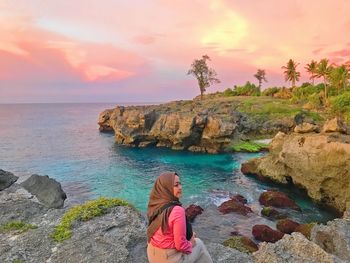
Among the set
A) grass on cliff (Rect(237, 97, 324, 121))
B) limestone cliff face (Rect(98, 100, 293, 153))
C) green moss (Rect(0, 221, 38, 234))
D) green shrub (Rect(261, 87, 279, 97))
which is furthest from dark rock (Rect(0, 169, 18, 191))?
green shrub (Rect(261, 87, 279, 97))

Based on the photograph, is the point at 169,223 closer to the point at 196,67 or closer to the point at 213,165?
the point at 213,165

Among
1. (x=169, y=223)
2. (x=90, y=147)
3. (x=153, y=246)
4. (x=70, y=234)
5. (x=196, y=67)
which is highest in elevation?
(x=196, y=67)

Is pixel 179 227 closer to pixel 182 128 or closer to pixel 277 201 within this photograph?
pixel 277 201

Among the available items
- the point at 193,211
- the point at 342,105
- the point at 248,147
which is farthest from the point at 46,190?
the point at 342,105

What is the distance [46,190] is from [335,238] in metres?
22.9

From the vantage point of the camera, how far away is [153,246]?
7.97 m

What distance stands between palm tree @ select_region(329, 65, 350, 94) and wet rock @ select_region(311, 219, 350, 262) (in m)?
96.1

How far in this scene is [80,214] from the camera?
14.3 metres

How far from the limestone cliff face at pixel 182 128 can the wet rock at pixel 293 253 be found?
213 feet

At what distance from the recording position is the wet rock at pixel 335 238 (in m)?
17.1

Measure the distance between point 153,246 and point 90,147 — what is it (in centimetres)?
8460

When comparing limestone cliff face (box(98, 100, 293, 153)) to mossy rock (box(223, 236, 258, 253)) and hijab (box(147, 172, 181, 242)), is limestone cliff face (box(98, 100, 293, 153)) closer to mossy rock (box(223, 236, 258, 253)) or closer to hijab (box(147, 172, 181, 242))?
mossy rock (box(223, 236, 258, 253))

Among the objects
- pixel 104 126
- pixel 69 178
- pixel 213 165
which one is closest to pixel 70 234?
pixel 69 178

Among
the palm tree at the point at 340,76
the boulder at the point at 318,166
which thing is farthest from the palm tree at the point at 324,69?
the boulder at the point at 318,166
